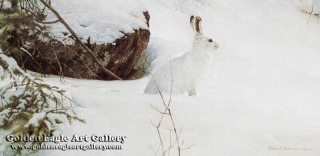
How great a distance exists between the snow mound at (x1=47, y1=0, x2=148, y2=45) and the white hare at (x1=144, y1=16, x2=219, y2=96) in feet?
1.02

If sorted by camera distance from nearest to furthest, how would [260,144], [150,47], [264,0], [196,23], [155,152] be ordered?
[155,152]
[260,144]
[196,23]
[150,47]
[264,0]

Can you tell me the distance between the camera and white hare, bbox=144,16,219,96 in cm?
208

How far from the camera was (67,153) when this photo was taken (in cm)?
138

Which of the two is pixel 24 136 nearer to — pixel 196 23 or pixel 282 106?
pixel 196 23

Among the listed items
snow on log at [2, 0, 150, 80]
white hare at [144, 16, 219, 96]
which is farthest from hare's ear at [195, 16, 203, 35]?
snow on log at [2, 0, 150, 80]

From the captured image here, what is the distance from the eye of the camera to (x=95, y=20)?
2.22m

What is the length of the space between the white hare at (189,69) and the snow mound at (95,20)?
31 cm

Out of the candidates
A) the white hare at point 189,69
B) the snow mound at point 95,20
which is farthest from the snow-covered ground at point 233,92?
the snow mound at point 95,20

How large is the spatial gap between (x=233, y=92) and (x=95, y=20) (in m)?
0.76

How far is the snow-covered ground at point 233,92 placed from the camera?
1.55m

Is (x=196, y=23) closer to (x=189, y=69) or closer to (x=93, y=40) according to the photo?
(x=189, y=69)

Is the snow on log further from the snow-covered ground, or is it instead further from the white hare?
the white hare

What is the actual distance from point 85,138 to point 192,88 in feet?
2.66

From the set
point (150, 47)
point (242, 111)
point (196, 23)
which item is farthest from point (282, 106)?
point (150, 47)
